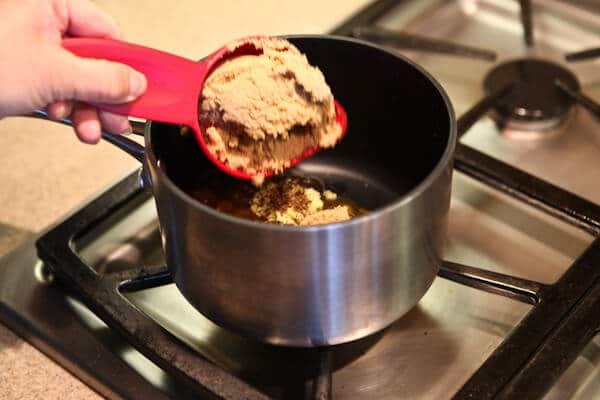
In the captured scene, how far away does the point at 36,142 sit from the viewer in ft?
2.39

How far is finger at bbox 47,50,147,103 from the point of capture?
448 millimetres

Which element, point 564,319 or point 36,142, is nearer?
point 564,319

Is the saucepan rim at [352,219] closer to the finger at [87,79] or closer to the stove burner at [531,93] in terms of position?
the finger at [87,79]

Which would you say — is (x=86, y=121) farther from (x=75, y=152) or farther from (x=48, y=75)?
(x=75, y=152)

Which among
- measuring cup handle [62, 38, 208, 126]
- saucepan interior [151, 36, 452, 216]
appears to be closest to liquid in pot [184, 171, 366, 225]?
saucepan interior [151, 36, 452, 216]

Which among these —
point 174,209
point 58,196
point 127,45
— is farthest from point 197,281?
point 58,196

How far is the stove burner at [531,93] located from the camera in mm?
710

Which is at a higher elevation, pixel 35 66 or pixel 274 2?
pixel 35 66

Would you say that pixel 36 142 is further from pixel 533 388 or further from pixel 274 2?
pixel 533 388

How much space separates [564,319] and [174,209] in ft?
0.88

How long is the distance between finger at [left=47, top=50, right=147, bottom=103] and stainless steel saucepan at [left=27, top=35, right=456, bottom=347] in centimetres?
4

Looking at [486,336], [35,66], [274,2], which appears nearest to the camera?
[35,66]

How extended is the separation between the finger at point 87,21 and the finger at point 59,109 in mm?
71

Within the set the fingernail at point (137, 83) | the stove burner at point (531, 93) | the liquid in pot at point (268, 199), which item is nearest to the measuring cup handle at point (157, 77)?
the fingernail at point (137, 83)
